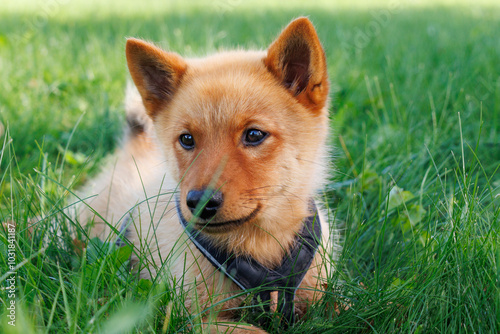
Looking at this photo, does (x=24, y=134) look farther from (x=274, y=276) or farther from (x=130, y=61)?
A: (x=274, y=276)

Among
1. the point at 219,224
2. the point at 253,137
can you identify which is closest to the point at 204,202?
the point at 219,224

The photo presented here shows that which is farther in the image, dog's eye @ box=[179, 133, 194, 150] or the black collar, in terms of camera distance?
dog's eye @ box=[179, 133, 194, 150]

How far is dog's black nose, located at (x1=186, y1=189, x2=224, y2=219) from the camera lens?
69.5 inches

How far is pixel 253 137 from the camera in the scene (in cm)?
211

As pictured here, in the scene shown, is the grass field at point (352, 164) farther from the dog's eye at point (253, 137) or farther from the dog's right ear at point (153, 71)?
the dog's eye at point (253, 137)

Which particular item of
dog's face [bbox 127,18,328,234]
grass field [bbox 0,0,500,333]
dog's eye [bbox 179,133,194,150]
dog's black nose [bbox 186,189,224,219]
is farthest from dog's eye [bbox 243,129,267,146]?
grass field [bbox 0,0,500,333]

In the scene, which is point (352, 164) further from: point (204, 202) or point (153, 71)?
point (204, 202)

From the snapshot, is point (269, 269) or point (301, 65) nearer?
point (269, 269)

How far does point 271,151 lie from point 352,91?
2.79 meters

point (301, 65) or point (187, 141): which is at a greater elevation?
point (301, 65)

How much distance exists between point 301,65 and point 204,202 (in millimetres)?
1008

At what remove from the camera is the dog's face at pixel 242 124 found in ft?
6.26

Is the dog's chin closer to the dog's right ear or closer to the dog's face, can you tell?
the dog's face

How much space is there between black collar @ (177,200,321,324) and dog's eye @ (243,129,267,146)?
471 mm
